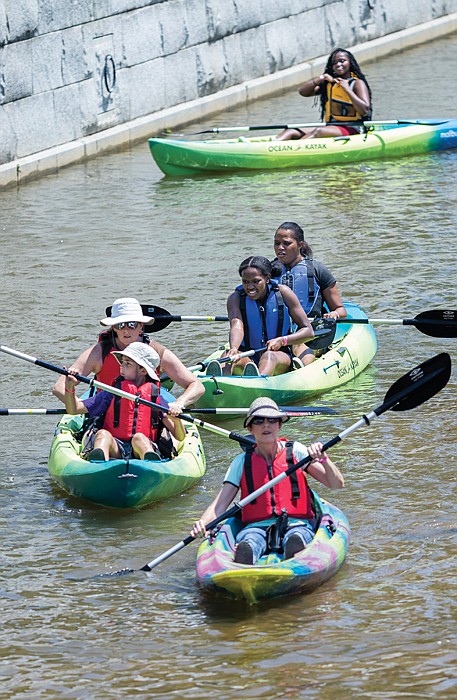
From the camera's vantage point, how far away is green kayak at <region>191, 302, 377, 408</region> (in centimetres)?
955

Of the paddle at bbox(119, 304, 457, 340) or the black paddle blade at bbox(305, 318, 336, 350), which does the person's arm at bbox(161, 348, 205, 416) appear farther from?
the black paddle blade at bbox(305, 318, 336, 350)

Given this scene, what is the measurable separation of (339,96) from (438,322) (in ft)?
25.1

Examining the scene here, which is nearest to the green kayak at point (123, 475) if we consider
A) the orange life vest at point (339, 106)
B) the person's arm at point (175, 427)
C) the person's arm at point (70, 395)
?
the person's arm at point (175, 427)

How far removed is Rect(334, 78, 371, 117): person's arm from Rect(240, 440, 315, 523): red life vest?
10335 millimetres

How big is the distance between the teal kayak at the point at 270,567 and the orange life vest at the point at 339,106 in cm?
1061

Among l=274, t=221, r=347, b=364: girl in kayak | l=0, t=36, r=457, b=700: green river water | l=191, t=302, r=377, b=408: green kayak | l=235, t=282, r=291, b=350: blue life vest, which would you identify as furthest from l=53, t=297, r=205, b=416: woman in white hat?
l=274, t=221, r=347, b=364: girl in kayak

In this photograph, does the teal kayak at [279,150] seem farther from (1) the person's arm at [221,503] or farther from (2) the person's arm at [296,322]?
(1) the person's arm at [221,503]

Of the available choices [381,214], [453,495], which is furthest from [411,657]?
[381,214]

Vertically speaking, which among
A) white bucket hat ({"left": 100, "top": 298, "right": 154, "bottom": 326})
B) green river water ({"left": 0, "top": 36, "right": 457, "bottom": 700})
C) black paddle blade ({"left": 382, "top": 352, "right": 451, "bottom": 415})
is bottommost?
green river water ({"left": 0, "top": 36, "right": 457, "bottom": 700})

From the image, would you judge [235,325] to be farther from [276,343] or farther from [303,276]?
[303,276]

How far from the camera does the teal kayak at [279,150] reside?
17156mm

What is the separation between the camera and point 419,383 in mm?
7691

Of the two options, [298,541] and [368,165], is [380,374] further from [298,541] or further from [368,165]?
[368,165]

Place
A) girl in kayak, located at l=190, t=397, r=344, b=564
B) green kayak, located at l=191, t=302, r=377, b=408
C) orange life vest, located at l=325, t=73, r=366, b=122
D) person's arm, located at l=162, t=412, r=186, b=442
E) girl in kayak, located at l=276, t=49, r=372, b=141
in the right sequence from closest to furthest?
girl in kayak, located at l=190, t=397, r=344, b=564
person's arm, located at l=162, t=412, r=186, b=442
green kayak, located at l=191, t=302, r=377, b=408
girl in kayak, located at l=276, t=49, r=372, b=141
orange life vest, located at l=325, t=73, r=366, b=122
